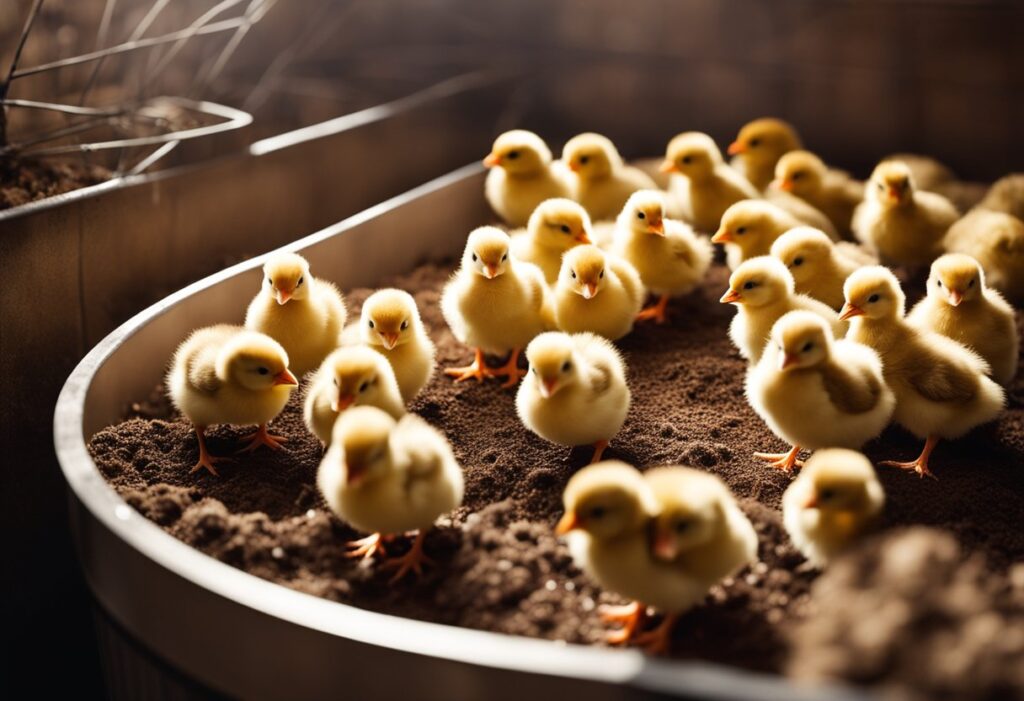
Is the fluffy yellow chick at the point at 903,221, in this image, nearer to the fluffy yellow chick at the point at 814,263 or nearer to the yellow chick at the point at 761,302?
the fluffy yellow chick at the point at 814,263

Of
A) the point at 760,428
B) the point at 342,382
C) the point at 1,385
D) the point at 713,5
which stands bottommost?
the point at 760,428

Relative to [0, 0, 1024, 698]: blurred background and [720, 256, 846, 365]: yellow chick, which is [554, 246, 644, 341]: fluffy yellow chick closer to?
[720, 256, 846, 365]: yellow chick

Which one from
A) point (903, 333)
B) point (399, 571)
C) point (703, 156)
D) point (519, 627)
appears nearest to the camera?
point (519, 627)

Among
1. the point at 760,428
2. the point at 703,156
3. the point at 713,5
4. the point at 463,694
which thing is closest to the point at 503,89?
the point at 713,5

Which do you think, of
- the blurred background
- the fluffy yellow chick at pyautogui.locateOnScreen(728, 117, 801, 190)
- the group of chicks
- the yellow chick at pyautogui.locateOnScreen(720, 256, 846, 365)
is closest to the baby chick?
the group of chicks

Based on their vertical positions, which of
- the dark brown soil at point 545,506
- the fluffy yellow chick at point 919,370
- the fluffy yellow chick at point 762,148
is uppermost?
the fluffy yellow chick at point 762,148

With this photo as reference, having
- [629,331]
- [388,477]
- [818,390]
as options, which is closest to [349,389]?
[388,477]

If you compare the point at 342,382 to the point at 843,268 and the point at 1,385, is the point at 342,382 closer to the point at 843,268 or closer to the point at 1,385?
the point at 1,385

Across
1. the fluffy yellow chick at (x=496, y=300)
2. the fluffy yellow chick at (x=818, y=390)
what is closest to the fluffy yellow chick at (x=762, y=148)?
the fluffy yellow chick at (x=496, y=300)
